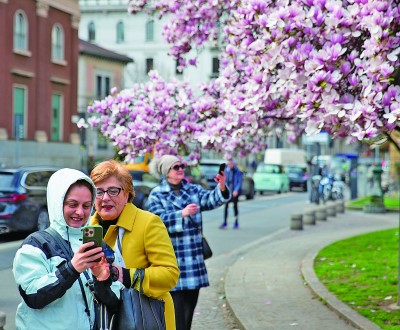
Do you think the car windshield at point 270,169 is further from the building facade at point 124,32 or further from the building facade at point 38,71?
the building facade at point 124,32

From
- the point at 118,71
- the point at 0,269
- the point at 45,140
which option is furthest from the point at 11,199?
the point at 118,71

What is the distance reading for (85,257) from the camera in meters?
3.60

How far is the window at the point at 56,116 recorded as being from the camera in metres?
44.1

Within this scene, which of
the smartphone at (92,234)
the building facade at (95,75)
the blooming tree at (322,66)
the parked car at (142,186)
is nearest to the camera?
the smartphone at (92,234)

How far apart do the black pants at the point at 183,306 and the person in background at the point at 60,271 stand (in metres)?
2.88

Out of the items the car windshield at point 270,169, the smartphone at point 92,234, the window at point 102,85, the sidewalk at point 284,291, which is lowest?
the sidewalk at point 284,291

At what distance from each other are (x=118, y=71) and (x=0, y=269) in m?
56.2

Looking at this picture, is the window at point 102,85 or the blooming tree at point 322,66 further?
the window at point 102,85

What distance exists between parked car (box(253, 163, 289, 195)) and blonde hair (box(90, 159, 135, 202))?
1626 inches

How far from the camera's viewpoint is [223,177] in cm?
711

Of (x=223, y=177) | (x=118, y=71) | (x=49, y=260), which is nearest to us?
(x=49, y=260)

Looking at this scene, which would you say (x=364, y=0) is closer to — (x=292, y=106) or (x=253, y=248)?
(x=292, y=106)

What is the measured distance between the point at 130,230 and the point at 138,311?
49 centimetres

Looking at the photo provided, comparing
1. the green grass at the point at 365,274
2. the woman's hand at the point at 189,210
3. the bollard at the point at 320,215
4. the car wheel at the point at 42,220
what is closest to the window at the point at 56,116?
the bollard at the point at 320,215
